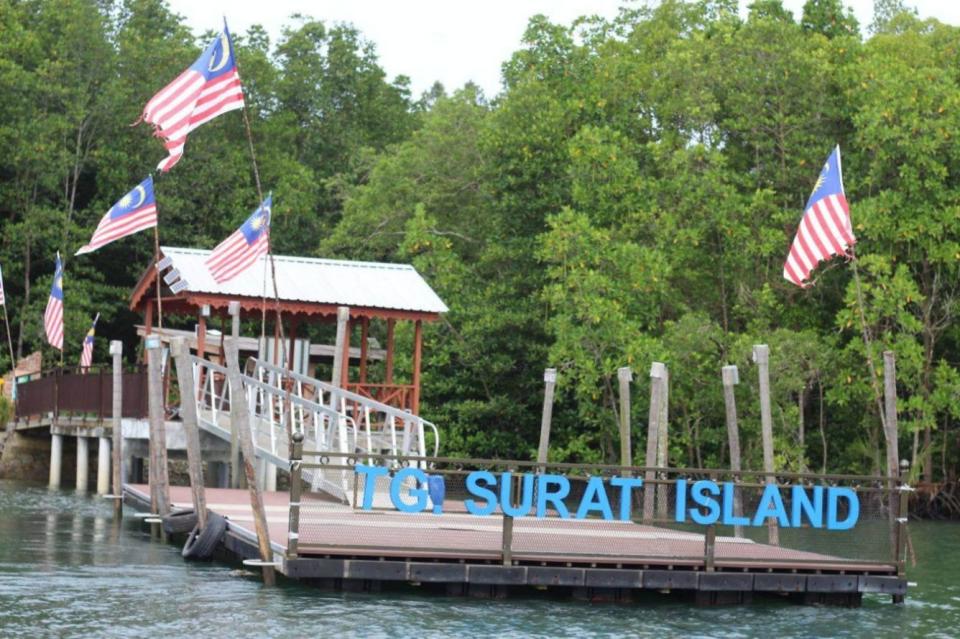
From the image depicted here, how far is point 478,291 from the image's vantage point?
41000 mm

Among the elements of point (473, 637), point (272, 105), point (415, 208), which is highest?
point (272, 105)

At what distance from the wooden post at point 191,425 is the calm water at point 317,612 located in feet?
2.71

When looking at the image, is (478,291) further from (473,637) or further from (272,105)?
(473,637)

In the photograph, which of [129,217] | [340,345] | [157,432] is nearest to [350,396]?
[340,345]

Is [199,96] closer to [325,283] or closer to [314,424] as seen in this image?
[314,424]

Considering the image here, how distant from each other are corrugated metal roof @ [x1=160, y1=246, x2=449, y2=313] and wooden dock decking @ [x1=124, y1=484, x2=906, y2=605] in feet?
35.2

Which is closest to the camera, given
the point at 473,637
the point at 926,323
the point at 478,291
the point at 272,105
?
the point at 473,637

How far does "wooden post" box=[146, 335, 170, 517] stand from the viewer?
23.5 metres

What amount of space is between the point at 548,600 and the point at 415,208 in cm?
2660

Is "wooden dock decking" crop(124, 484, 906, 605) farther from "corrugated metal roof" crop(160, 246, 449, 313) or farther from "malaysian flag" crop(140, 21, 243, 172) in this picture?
"corrugated metal roof" crop(160, 246, 449, 313)

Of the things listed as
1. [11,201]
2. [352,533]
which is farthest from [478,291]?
[352,533]

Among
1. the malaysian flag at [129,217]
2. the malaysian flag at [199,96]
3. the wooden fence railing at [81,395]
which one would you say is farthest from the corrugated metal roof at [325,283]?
the malaysian flag at [199,96]

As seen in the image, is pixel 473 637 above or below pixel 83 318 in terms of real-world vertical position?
below

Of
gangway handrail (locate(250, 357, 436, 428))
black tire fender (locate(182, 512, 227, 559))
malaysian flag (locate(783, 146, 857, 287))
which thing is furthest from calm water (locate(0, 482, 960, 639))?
malaysian flag (locate(783, 146, 857, 287))
